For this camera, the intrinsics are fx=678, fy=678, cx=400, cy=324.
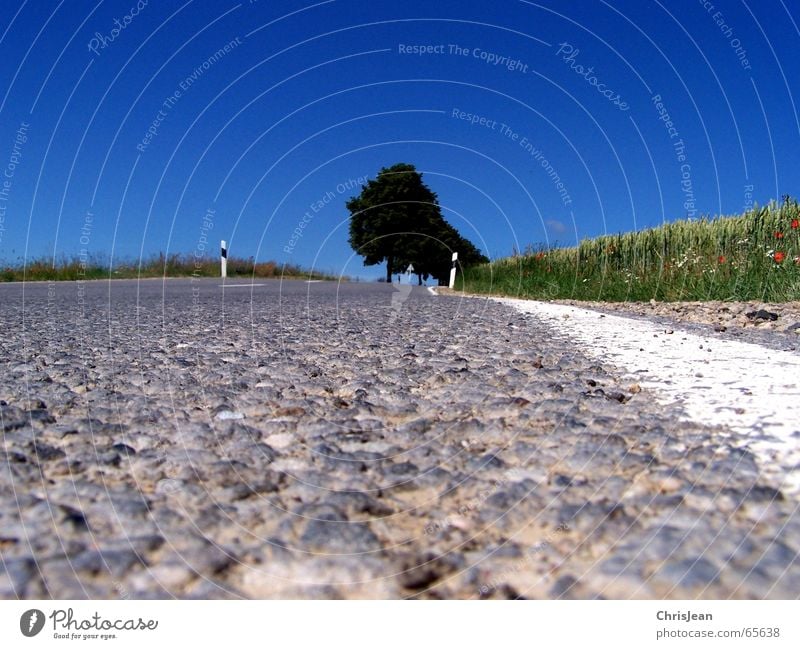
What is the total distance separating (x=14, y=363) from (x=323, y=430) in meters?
2.00

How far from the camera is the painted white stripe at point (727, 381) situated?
62.2 inches

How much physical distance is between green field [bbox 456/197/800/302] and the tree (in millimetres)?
6744

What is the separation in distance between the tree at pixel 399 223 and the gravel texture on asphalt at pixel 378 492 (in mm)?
17915

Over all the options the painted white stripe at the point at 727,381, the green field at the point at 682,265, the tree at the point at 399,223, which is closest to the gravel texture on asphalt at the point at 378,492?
the painted white stripe at the point at 727,381

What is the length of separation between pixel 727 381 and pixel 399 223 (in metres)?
21.6

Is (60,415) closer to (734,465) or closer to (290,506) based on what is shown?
(290,506)

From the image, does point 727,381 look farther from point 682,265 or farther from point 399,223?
point 399,223

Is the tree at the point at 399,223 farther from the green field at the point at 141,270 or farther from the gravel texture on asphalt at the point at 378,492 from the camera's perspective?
the gravel texture on asphalt at the point at 378,492

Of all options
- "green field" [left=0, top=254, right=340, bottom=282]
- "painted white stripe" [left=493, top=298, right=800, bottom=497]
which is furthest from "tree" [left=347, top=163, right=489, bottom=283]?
"painted white stripe" [left=493, top=298, right=800, bottom=497]

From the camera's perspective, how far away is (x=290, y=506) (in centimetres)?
134

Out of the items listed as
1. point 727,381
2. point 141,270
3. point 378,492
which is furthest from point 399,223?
point 378,492

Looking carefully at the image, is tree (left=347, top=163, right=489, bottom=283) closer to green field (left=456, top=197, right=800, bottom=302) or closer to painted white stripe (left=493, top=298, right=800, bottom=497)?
green field (left=456, top=197, right=800, bottom=302)
